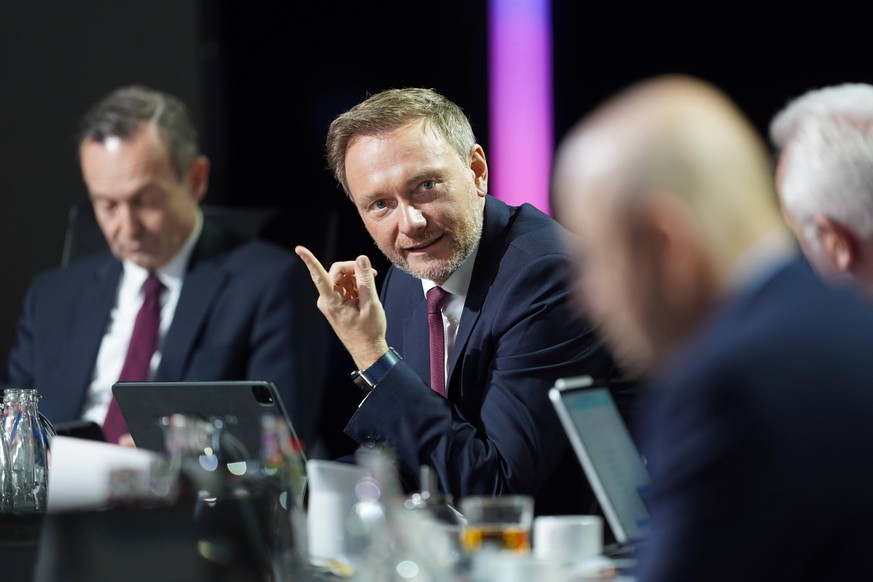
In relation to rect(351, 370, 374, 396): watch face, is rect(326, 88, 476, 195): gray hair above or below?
above

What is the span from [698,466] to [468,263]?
5.04 feet

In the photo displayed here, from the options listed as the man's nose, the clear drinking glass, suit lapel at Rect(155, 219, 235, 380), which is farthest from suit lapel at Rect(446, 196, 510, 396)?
the man's nose

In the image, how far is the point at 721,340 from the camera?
2.99 ft

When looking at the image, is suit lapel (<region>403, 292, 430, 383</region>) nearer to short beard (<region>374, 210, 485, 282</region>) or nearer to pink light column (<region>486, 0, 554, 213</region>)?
short beard (<region>374, 210, 485, 282</region>)

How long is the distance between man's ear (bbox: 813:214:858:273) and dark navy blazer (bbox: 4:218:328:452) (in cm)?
169

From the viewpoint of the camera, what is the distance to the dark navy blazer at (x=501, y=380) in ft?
6.81

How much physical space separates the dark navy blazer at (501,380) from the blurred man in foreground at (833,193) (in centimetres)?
51

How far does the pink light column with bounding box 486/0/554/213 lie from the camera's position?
405 centimetres

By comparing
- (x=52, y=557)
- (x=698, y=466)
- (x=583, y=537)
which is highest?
(x=698, y=466)

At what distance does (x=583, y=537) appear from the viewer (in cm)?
143

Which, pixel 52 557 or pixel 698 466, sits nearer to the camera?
pixel 698 466

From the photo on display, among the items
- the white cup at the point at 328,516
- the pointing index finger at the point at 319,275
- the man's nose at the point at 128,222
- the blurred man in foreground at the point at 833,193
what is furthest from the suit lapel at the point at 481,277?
the man's nose at the point at 128,222

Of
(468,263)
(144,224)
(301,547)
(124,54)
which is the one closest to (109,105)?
(144,224)

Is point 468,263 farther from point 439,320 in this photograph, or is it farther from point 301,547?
point 301,547
